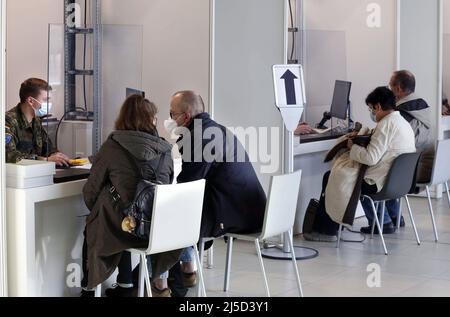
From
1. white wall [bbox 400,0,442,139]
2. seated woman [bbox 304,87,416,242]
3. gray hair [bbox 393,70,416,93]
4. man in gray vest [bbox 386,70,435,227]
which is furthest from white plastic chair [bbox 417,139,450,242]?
white wall [bbox 400,0,442,139]

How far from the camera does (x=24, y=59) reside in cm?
680

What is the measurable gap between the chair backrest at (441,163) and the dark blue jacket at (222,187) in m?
2.31

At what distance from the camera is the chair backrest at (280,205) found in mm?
4406

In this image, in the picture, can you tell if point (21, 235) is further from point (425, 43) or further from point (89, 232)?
point (425, 43)

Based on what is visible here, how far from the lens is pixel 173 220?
156 inches

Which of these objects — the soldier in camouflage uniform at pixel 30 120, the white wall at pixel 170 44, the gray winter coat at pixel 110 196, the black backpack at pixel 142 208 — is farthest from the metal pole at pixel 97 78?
the black backpack at pixel 142 208

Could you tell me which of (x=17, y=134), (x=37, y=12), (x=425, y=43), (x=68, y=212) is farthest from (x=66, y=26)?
(x=425, y=43)

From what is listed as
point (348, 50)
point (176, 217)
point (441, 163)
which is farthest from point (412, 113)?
point (176, 217)

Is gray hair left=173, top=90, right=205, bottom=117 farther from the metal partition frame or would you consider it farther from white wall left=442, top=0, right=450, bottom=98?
white wall left=442, top=0, right=450, bottom=98

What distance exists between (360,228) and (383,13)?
231 cm

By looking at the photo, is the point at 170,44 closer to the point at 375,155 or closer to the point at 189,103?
the point at 189,103

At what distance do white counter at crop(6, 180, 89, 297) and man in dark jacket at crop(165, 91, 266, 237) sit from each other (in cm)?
62

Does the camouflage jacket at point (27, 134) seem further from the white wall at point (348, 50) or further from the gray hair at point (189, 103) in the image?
the white wall at point (348, 50)

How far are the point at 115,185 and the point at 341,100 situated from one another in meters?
3.61
